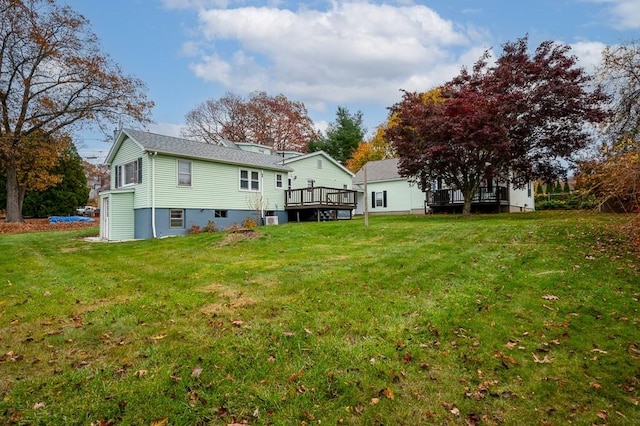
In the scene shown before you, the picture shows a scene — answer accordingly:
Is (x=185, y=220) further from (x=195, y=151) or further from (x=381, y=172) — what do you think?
(x=381, y=172)

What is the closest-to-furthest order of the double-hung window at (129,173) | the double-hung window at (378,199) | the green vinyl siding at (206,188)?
1. the green vinyl siding at (206,188)
2. the double-hung window at (129,173)
3. the double-hung window at (378,199)

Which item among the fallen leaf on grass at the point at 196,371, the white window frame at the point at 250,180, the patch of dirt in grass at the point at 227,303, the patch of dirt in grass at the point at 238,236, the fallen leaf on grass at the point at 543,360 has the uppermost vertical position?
the white window frame at the point at 250,180

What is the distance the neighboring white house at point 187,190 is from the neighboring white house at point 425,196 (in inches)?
249

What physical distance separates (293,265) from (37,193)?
34084mm

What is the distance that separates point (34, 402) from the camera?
3.05 meters

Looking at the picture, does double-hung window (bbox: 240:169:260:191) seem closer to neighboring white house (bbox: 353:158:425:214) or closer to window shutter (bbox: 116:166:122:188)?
window shutter (bbox: 116:166:122:188)

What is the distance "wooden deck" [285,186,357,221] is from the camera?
21.7m

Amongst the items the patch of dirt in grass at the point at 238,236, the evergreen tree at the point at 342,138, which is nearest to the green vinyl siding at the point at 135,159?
the patch of dirt in grass at the point at 238,236

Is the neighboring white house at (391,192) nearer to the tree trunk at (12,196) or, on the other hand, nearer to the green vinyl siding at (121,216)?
the green vinyl siding at (121,216)

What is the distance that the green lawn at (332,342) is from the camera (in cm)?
307

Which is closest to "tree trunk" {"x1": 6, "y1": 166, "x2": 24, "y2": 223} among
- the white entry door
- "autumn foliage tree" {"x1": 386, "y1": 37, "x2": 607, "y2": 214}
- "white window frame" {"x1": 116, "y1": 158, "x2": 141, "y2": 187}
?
"white window frame" {"x1": 116, "y1": 158, "x2": 141, "y2": 187}

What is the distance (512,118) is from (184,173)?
14820 millimetres

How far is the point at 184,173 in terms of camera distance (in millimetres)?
17719

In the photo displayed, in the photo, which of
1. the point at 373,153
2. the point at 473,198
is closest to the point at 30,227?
the point at 473,198
